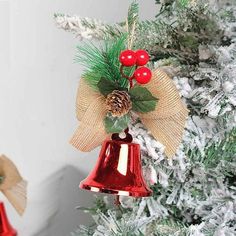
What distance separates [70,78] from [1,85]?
121 mm

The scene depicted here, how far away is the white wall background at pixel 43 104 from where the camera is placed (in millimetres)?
845

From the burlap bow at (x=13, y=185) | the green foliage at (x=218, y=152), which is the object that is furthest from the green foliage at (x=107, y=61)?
the burlap bow at (x=13, y=185)

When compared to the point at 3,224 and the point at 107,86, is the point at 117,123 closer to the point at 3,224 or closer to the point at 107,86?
the point at 107,86

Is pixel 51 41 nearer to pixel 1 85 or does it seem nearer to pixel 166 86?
pixel 1 85

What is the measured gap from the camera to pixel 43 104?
87 centimetres

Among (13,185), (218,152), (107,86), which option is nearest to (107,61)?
(107,86)

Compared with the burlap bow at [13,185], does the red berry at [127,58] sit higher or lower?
higher

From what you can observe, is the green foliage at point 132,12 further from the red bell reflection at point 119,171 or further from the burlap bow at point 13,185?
the burlap bow at point 13,185

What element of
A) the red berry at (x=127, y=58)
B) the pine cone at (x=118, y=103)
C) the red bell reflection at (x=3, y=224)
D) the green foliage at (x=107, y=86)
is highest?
the red berry at (x=127, y=58)

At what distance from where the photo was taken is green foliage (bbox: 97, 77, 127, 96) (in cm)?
48

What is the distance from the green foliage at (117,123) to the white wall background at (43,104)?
0.40 metres

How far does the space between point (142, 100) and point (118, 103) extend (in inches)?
1.0

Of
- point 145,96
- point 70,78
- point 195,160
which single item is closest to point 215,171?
point 195,160

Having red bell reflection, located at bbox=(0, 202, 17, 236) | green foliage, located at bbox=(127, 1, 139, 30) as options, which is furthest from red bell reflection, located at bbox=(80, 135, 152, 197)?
red bell reflection, located at bbox=(0, 202, 17, 236)
